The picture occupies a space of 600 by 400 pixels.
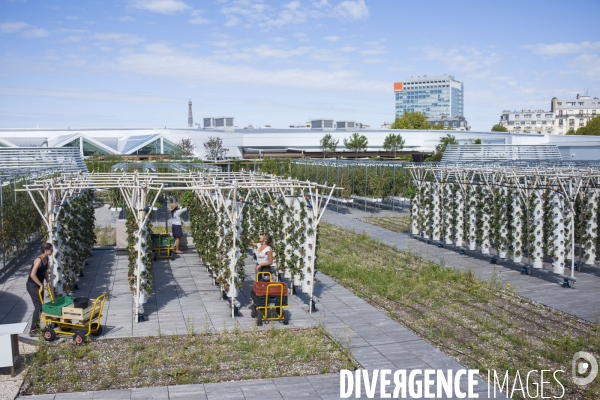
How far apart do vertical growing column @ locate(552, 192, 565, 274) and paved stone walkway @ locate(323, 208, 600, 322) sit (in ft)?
1.09

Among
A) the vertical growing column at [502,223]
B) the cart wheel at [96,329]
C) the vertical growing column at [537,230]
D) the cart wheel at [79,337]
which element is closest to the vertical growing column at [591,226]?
the vertical growing column at [537,230]

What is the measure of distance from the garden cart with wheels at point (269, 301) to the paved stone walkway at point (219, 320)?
0.24 meters

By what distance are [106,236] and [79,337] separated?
1182cm

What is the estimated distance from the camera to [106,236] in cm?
2012

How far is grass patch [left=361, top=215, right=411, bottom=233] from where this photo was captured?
22663 millimetres

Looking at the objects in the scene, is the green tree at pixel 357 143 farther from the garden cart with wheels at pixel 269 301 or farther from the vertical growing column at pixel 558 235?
the garden cart with wheels at pixel 269 301

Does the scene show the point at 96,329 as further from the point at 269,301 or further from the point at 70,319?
the point at 269,301

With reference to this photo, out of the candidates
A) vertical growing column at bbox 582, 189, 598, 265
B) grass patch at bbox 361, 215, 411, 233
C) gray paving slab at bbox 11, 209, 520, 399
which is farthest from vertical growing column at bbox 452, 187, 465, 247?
gray paving slab at bbox 11, 209, 520, 399

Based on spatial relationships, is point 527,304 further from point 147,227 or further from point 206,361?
point 147,227

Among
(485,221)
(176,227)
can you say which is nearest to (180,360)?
(176,227)

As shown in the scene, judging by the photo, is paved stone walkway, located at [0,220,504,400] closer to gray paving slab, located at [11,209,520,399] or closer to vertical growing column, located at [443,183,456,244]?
gray paving slab, located at [11,209,520,399]

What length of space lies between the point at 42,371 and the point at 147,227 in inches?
133

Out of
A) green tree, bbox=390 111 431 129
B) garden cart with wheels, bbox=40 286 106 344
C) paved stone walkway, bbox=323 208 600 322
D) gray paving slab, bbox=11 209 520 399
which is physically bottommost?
paved stone walkway, bbox=323 208 600 322

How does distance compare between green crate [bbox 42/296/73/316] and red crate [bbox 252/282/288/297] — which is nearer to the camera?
green crate [bbox 42/296/73/316]
